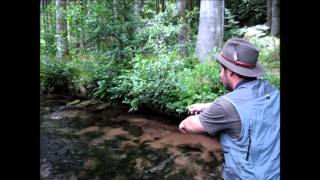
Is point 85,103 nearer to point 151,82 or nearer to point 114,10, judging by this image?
point 151,82

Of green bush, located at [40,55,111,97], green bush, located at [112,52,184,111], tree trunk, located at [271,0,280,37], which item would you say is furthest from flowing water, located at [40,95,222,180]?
tree trunk, located at [271,0,280,37]

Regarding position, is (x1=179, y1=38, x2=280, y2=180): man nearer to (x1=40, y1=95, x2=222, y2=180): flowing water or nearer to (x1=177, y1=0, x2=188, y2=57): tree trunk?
(x1=40, y1=95, x2=222, y2=180): flowing water

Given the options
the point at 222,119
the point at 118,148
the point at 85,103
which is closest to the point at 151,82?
the point at 118,148

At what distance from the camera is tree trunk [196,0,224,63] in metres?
13.5

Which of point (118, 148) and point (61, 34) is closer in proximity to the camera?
point (118, 148)

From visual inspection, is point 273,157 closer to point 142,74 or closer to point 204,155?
point 204,155

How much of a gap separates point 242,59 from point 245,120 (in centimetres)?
44

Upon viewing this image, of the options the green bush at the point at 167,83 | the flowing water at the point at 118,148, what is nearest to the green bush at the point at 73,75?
the green bush at the point at 167,83

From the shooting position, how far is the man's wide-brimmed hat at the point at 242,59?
2873mm

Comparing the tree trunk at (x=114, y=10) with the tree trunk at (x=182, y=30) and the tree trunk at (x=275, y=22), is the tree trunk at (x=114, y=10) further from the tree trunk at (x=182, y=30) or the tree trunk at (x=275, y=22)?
the tree trunk at (x=275, y=22)

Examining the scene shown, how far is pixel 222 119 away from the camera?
2740 mm
